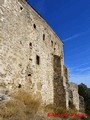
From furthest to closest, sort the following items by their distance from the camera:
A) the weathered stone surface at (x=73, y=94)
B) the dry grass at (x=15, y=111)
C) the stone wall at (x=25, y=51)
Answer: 1. the weathered stone surface at (x=73, y=94)
2. the stone wall at (x=25, y=51)
3. the dry grass at (x=15, y=111)

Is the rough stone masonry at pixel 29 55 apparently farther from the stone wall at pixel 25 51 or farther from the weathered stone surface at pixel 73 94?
the weathered stone surface at pixel 73 94

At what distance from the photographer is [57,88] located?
703 inches

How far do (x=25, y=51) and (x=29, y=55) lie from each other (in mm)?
609

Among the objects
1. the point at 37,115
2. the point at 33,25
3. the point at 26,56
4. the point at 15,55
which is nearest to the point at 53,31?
the point at 33,25

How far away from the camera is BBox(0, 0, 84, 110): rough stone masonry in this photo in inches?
456

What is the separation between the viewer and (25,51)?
45.1ft

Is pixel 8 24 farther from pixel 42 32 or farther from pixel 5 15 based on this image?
pixel 42 32

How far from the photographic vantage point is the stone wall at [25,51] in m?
11.6

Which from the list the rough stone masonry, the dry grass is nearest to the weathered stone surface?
the rough stone masonry

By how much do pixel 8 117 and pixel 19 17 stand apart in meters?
7.58

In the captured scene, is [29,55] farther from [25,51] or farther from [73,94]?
[73,94]

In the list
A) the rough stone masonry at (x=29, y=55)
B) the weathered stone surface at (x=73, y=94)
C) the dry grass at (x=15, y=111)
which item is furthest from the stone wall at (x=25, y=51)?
the weathered stone surface at (x=73, y=94)

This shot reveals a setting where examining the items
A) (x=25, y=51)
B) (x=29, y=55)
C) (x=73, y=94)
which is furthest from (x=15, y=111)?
(x=73, y=94)

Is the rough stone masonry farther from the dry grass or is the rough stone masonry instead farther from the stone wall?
the dry grass
